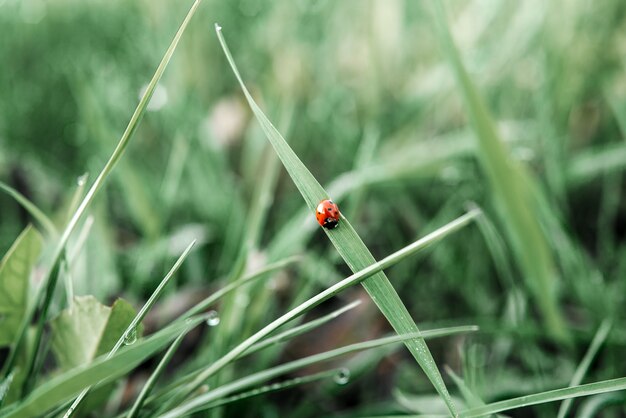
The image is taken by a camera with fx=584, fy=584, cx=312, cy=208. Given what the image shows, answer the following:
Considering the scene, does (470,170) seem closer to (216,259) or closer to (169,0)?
(216,259)

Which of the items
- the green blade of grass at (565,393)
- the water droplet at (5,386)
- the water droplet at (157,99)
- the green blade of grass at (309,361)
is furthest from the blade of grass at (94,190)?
the water droplet at (157,99)

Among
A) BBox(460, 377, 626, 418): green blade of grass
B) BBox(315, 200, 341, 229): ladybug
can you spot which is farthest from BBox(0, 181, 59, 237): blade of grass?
BBox(460, 377, 626, 418): green blade of grass

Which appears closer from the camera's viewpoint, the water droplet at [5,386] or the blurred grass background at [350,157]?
the water droplet at [5,386]

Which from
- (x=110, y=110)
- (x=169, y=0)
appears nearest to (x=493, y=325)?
(x=110, y=110)

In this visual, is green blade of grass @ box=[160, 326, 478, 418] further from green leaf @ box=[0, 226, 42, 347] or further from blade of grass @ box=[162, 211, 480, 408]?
green leaf @ box=[0, 226, 42, 347]

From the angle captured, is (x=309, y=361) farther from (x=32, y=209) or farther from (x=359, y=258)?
(x=32, y=209)

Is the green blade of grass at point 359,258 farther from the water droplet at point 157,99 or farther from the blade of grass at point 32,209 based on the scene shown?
the water droplet at point 157,99
